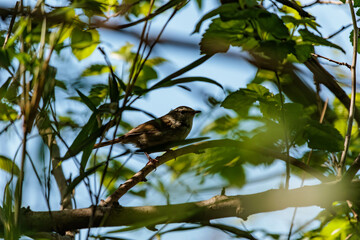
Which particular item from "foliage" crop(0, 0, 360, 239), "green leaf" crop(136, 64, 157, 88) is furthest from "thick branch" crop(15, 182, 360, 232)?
"green leaf" crop(136, 64, 157, 88)

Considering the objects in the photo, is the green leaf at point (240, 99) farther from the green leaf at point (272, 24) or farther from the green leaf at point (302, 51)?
the green leaf at point (272, 24)

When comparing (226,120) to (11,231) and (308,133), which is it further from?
(11,231)

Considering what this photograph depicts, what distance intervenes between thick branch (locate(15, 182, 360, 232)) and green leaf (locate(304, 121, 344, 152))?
0.38m

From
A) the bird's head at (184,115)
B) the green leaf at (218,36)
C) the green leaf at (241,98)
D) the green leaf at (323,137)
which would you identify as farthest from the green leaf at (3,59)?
the bird's head at (184,115)

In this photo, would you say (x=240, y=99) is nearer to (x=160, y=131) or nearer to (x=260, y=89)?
(x=260, y=89)

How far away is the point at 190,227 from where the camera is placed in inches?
77.7

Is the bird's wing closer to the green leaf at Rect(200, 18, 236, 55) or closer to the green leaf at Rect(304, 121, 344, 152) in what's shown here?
the green leaf at Rect(304, 121, 344, 152)

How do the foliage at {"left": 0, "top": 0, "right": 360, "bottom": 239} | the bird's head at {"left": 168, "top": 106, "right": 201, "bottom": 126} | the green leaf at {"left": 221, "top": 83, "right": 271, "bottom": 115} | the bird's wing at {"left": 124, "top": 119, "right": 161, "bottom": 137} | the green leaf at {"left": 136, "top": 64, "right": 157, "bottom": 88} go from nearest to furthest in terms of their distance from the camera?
the foliage at {"left": 0, "top": 0, "right": 360, "bottom": 239}
the green leaf at {"left": 221, "top": 83, "right": 271, "bottom": 115}
the green leaf at {"left": 136, "top": 64, "right": 157, "bottom": 88}
the bird's wing at {"left": 124, "top": 119, "right": 161, "bottom": 137}
the bird's head at {"left": 168, "top": 106, "right": 201, "bottom": 126}

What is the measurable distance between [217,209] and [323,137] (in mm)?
905

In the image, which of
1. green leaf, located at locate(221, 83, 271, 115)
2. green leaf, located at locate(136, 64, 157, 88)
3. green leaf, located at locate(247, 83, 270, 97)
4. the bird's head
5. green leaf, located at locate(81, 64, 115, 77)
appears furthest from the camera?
the bird's head

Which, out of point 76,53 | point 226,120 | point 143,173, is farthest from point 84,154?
point 76,53

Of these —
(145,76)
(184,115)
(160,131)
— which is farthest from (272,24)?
(184,115)

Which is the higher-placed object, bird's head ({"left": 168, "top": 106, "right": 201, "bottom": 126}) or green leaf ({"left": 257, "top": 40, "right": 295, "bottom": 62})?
bird's head ({"left": 168, "top": 106, "right": 201, "bottom": 126})

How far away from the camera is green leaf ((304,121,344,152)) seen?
9.44ft
